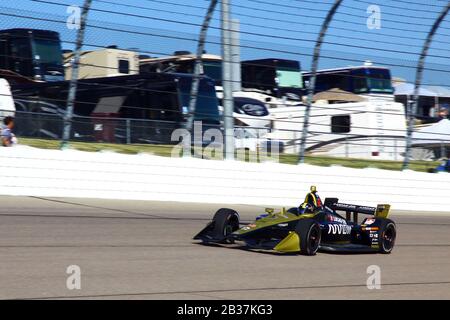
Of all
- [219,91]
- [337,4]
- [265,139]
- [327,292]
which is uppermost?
[337,4]

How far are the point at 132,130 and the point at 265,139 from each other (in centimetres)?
268

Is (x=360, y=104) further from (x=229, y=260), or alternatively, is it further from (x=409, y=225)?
(x=229, y=260)

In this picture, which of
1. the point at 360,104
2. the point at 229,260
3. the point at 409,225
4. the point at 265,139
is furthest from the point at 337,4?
the point at 229,260

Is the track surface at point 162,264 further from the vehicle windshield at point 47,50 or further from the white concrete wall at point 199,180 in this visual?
the vehicle windshield at point 47,50

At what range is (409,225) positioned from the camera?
13.4 metres

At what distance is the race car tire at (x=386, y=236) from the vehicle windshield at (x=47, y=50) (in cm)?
605

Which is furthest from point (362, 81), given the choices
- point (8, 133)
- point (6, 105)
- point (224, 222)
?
point (224, 222)

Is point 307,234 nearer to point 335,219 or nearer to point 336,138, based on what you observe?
point 335,219

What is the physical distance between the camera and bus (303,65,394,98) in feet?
58.3

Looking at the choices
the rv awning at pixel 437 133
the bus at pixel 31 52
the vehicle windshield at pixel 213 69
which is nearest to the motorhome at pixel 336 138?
the rv awning at pixel 437 133

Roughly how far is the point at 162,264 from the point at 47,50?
6.38 m

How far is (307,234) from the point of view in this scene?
27.7 feet

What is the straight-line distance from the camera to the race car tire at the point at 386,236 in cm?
941

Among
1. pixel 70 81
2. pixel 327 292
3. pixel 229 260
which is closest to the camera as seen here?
pixel 327 292
